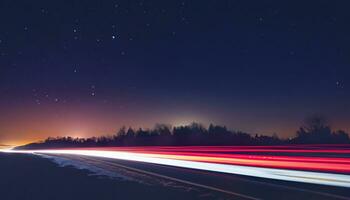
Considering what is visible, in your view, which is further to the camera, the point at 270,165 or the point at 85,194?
the point at 270,165

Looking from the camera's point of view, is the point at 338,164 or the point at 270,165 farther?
the point at 270,165

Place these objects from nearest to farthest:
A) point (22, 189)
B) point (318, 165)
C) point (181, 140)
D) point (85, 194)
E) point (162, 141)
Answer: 1. point (85, 194)
2. point (22, 189)
3. point (318, 165)
4. point (181, 140)
5. point (162, 141)

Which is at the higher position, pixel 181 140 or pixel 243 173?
pixel 181 140

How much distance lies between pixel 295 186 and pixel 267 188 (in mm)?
1115

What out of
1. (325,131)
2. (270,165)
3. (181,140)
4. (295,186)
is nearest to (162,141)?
(181,140)

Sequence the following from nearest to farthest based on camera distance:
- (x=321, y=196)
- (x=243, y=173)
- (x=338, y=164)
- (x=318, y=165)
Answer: (x=321, y=196) < (x=338, y=164) < (x=318, y=165) < (x=243, y=173)

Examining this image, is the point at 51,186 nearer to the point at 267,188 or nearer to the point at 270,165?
the point at 267,188

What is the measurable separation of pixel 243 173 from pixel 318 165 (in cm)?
415

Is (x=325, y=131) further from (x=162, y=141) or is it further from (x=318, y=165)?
(x=318, y=165)

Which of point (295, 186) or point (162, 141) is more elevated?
point (162, 141)

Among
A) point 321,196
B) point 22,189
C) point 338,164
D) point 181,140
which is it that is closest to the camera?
point 321,196

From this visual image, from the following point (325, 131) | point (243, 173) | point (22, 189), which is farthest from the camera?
point (325, 131)

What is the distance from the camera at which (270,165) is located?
73.7 ft

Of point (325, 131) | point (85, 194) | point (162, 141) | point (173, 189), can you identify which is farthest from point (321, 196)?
point (162, 141)
